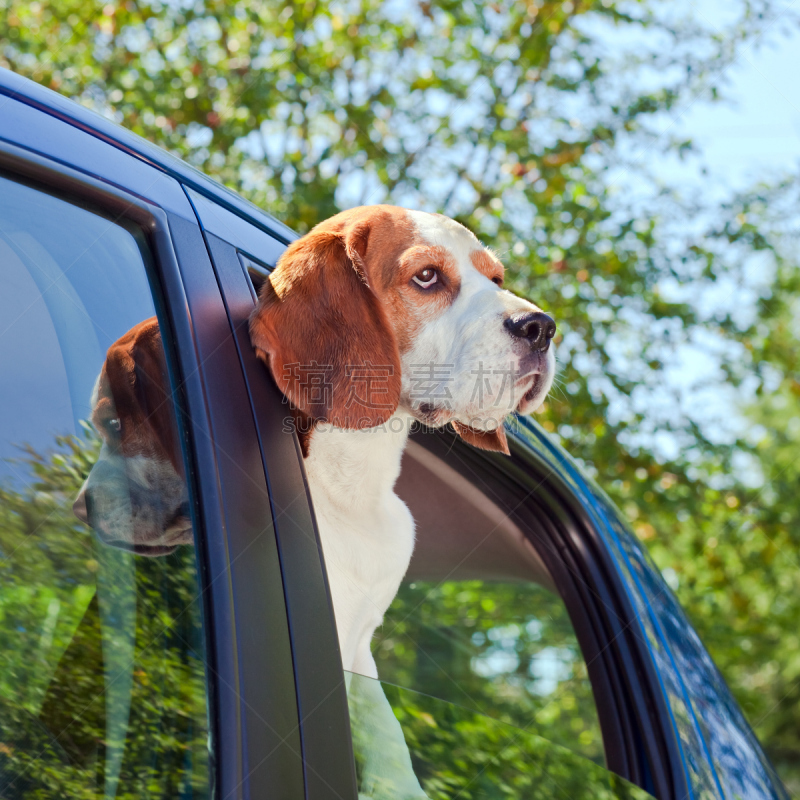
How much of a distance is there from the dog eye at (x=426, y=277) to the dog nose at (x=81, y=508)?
1.16 meters

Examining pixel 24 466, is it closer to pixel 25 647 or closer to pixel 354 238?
pixel 25 647

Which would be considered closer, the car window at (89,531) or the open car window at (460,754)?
the car window at (89,531)

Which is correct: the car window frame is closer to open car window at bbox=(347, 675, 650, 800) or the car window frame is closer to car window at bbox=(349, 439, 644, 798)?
car window at bbox=(349, 439, 644, 798)

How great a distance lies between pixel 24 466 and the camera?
922 millimetres

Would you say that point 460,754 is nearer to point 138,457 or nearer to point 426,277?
point 138,457

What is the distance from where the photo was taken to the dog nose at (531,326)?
1.85 metres

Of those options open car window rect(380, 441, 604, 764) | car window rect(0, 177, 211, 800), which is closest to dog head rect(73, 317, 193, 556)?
car window rect(0, 177, 211, 800)

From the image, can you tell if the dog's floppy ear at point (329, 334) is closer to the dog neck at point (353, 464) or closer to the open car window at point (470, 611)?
the dog neck at point (353, 464)

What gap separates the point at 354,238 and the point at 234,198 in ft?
1.61

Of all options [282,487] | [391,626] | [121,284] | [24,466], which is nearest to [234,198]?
[121,284]

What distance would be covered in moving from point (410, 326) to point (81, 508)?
1.09 metres

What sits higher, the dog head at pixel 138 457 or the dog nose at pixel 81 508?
the dog head at pixel 138 457

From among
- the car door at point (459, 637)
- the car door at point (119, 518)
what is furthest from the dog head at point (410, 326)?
the car door at point (119, 518)

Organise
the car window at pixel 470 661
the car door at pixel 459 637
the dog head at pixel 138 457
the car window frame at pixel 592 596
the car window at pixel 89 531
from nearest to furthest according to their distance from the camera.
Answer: the car window at pixel 89 531
the dog head at pixel 138 457
the car door at pixel 459 637
the car window at pixel 470 661
the car window frame at pixel 592 596
